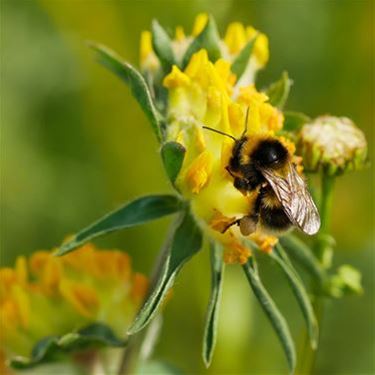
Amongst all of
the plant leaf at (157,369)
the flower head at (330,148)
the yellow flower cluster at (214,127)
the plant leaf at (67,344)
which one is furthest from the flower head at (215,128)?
the plant leaf at (157,369)

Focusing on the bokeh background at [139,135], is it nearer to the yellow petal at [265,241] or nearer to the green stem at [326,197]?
the green stem at [326,197]

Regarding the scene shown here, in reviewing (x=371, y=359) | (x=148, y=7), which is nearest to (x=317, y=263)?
(x=371, y=359)

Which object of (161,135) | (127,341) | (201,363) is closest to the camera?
(161,135)

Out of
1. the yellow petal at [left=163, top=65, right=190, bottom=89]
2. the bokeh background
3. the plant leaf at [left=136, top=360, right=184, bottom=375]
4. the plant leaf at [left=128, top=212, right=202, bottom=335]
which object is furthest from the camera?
the bokeh background

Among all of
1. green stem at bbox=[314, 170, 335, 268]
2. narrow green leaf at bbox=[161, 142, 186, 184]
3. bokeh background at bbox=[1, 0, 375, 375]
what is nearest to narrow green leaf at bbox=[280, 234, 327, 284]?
green stem at bbox=[314, 170, 335, 268]

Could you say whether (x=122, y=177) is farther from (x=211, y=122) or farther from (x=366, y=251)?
(x=211, y=122)

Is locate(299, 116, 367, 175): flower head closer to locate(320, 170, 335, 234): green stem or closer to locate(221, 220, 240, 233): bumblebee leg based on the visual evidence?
locate(320, 170, 335, 234): green stem

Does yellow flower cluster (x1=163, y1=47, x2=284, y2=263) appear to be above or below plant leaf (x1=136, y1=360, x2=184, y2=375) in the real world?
above

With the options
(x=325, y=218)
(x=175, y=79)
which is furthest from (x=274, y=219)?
(x=175, y=79)
